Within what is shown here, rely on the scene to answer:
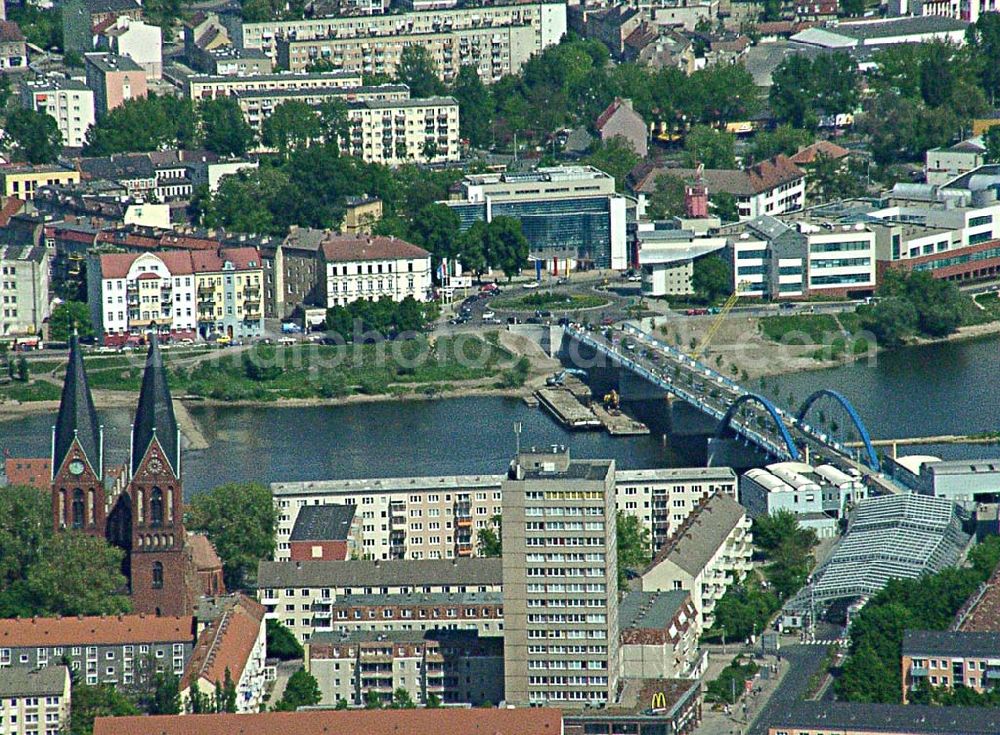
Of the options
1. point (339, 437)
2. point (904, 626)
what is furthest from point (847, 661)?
point (339, 437)

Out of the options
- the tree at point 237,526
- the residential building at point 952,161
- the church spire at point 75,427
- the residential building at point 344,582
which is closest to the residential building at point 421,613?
the residential building at point 344,582

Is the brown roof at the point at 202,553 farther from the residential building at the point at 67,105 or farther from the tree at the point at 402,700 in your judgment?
the residential building at the point at 67,105

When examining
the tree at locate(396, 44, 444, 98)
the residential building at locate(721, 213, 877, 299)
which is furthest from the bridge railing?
the tree at locate(396, 44, 444, 98)

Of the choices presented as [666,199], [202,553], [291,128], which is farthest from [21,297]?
[202,553]

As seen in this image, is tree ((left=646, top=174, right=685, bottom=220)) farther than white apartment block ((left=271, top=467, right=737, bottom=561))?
Yes

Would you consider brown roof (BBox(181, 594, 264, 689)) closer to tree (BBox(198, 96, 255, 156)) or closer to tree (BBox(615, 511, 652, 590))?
tree (BBox(615, 511, 652, 590))

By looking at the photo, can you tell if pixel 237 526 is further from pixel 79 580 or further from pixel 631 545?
pixel 631 545

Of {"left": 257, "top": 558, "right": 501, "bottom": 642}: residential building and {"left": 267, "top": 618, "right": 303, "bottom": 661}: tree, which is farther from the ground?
{"left": 257, "top": 558, "right": 501, "bottom": 642}: residential building

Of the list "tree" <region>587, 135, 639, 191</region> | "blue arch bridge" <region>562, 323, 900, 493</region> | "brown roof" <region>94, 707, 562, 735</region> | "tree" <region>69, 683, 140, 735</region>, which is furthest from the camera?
"tree" <region>587, 135, 639, 191</region>
